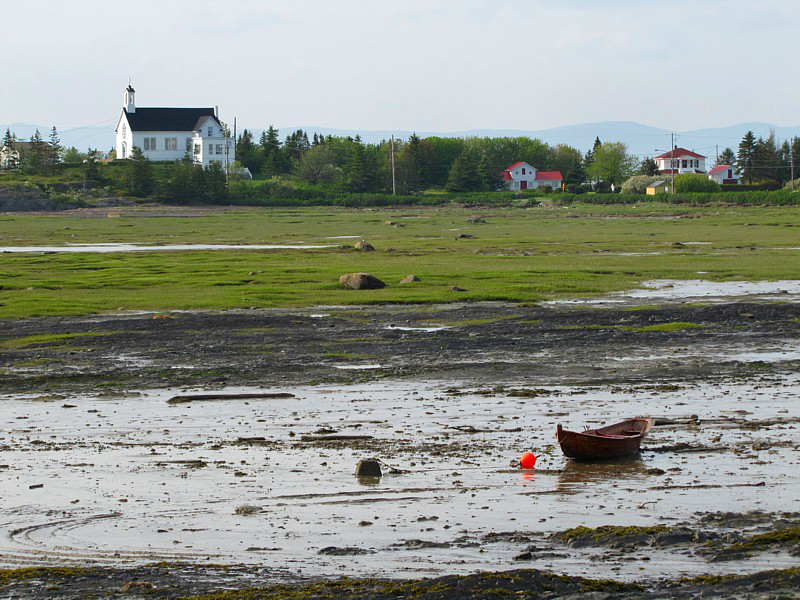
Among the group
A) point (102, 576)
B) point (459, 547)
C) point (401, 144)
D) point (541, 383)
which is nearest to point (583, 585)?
point (459, 547)

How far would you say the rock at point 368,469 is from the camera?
12.7 metres

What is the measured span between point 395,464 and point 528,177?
15046 centimetres

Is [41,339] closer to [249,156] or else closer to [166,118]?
[166,118]

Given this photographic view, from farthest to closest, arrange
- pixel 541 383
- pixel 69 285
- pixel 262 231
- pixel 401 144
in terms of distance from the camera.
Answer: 1. pixel 401 144
2. pixel 262 231
3. pixel 69 285
4. pixel 541 383

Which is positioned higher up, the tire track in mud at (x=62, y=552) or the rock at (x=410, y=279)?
the rock at (x=410, y=279)

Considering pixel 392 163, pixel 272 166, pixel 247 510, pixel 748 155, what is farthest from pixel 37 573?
pixel 748 155

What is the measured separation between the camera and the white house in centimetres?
13138

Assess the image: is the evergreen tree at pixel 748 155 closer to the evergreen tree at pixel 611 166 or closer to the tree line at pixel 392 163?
the tree line at pixel 392 163

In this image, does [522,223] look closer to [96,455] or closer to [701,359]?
[701,359]

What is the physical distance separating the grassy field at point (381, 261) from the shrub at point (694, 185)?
3436cm

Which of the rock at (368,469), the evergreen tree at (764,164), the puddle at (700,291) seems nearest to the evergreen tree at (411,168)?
the evergreen tree at (764,164)

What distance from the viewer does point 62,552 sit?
9984 mm

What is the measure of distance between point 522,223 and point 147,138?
61.2m

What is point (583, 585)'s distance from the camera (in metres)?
8.80
